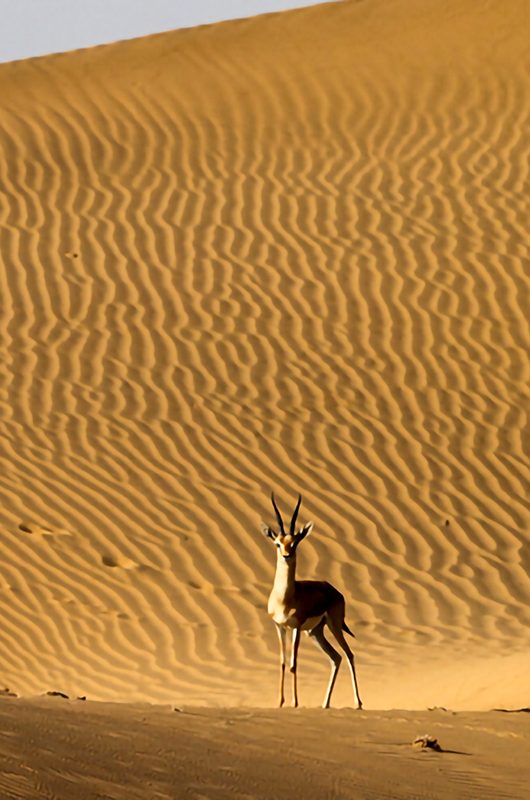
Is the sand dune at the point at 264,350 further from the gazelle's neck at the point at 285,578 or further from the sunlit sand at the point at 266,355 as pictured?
the gazelle's neck at the point at 285,578

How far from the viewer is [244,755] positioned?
6.19 meters

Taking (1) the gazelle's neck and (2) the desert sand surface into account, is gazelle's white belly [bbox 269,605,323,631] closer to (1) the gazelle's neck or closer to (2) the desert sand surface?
(1) the gazelle's neck

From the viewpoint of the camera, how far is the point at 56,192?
2047cm

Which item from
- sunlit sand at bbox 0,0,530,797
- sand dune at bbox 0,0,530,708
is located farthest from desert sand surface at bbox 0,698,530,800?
sand dune at bbox 0,0,530,708

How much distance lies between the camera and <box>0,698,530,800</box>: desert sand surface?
5.33m

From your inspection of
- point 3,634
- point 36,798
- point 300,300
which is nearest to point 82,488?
point 3,634

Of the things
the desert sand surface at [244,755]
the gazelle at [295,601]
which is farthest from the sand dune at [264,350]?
the desert sand surface at [244,755]

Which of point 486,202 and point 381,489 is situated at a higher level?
point 486,202

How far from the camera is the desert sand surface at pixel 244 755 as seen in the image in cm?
533

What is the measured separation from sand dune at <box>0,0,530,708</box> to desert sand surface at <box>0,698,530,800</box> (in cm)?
240

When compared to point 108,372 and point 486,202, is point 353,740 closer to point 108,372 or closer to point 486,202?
point 108,372

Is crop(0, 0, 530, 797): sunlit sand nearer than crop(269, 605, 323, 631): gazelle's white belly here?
No

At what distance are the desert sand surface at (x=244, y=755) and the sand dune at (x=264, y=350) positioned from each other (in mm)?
2405

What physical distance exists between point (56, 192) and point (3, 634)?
9262mm
